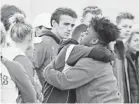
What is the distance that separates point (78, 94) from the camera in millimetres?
5273

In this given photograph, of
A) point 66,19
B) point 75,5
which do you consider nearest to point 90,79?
point 66,19

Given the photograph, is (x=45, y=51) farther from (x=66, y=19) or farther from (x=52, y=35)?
(x=66, y=19)

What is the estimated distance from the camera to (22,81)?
18.1ft

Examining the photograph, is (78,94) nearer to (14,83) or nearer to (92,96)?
(92,96)

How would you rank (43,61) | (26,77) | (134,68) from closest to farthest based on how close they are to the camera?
(26,77) < (43,61) < (134,68)

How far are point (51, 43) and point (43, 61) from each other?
0.22 m

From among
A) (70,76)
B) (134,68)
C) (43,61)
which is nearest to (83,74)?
(70,76)

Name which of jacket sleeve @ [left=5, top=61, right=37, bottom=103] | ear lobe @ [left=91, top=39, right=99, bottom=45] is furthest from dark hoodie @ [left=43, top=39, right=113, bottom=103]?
jacket sleeve @ [left=5, top=61, right=37, bottom=103]

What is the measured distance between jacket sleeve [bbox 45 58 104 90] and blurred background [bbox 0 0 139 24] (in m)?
5.00

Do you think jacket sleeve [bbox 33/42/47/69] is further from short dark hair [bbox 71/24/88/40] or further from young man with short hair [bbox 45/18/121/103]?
young man with short hair [bbox 45/18/121/103]

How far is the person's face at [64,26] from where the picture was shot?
A: 714cm

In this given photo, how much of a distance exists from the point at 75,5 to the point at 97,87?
Answer: 641cm

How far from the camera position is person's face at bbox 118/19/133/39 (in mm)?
8203

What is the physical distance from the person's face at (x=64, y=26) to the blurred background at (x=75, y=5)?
293 centimetres
